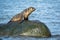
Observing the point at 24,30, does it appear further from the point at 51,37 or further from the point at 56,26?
the point at 56,26

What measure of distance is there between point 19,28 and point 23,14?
5.08ft

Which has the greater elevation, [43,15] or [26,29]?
[26,29]

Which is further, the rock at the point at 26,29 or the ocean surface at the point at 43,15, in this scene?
the ocean surface at the point at 43,15

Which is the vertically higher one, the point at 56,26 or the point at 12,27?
the point at 12,27

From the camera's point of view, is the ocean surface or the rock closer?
the rock

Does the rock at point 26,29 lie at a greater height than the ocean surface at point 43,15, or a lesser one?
greater

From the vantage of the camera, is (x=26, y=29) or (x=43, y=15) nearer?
(x=26, y=29)

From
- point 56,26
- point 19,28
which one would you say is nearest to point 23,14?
point 19,28

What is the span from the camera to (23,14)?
18.1 m

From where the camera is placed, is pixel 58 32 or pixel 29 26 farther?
pixel 58 32

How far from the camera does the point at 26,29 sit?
1656 cm

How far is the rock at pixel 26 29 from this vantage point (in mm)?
16562

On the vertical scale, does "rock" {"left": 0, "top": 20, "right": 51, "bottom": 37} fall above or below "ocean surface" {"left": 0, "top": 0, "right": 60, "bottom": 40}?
above

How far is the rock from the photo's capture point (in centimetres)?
1656
